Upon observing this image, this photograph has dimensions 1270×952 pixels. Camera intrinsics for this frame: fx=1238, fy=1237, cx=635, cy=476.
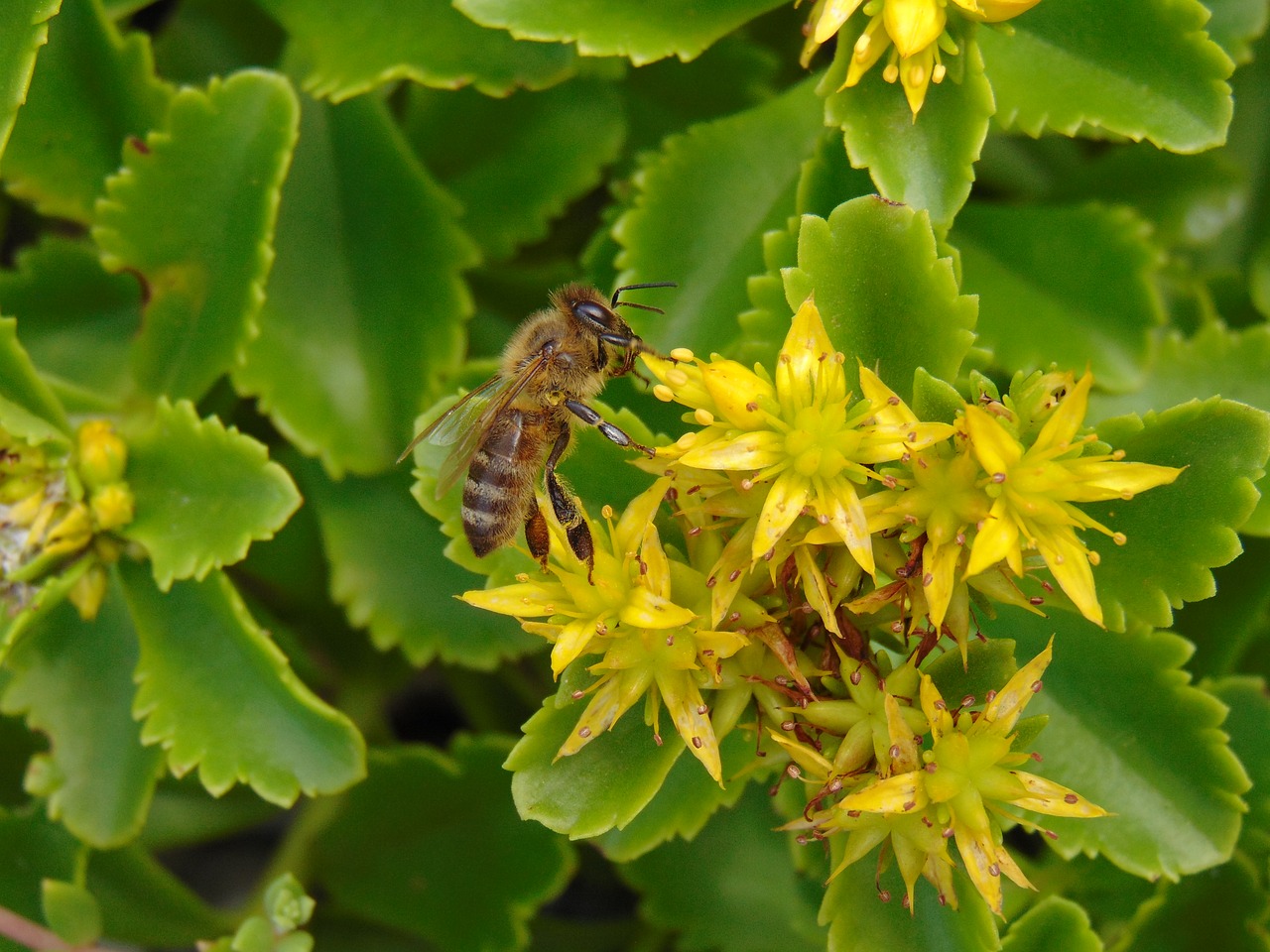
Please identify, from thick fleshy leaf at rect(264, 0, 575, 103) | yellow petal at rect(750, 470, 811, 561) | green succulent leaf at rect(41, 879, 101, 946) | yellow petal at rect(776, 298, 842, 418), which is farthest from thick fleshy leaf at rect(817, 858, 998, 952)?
thick fleshy leaf at rect(264, 0, 575, 103)

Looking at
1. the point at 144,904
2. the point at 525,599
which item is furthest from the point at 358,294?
the point at 144,904

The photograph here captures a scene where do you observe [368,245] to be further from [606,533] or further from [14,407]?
[606,533]

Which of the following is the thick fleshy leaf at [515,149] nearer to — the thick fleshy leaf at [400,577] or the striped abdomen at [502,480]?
the thick fleshy leaf at [400,577]

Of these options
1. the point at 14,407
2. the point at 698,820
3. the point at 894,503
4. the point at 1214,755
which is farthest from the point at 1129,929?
the point at 14,407

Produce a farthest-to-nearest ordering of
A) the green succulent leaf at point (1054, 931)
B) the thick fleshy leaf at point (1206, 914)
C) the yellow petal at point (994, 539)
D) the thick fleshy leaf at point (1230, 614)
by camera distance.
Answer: the thick fleshy leaf at point (1230, 614), the thick fleshy leaf at point (1206, 914), the green succulent leaf at point (1054, 931), the yellow petal at point (994, 539)

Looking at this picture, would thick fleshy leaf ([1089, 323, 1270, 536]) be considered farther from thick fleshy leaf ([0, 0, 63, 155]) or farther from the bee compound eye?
thick fleshy leaf ([0, 0, 63, 155])

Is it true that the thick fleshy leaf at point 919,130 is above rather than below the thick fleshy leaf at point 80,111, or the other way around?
above

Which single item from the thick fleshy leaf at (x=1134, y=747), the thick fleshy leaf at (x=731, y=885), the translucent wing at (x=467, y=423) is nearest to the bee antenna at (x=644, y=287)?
the translucent wing at (x=467, y=423)
